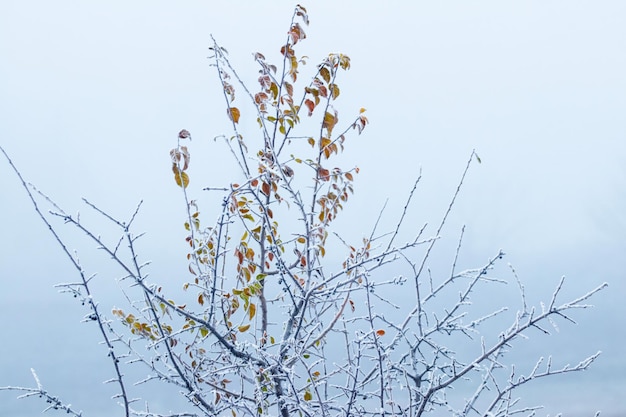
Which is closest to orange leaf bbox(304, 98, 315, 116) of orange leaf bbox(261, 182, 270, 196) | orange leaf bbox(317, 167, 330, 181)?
orange leaf bbox(317, 167, 330, 181)

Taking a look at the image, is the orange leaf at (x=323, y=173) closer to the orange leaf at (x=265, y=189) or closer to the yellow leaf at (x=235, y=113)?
the orange leaf at (x=265, y=189)

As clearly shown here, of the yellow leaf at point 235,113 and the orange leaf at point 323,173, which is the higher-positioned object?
the yellow leaf at point 235,113

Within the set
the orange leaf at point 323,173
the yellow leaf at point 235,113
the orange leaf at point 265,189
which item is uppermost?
the yellow leaf at point 235,113

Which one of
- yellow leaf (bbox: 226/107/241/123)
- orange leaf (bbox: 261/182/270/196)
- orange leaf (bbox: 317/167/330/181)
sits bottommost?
orange leaf (bbox: 261/182/270/196)

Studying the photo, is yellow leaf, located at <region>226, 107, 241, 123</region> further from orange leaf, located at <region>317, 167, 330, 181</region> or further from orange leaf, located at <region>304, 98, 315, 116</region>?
orange leaf, located at <region>317, 167, 330, 181</region>

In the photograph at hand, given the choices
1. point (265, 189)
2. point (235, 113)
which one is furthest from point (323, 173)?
point (235, 113)

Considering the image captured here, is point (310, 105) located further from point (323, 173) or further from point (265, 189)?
point (265, 189)

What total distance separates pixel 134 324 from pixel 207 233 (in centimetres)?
52

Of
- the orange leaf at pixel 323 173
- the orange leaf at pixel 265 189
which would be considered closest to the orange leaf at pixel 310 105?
the orange leaf at pixel 323 173

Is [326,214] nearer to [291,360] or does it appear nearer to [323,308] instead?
[323,308]

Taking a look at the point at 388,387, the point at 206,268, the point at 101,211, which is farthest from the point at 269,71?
the point at 388,387

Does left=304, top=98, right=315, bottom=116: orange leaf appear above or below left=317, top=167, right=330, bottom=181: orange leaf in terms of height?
above

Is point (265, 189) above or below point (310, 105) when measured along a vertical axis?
below

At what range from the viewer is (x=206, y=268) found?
3.33 metres
